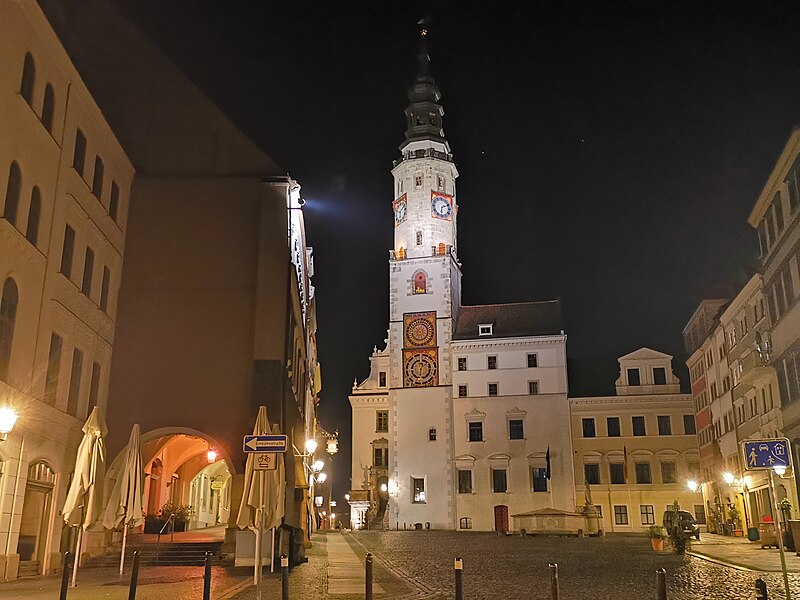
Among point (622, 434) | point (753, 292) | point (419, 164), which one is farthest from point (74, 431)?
point (419, 164)

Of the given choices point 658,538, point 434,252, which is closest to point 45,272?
point 658,538

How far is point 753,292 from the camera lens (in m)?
38.7

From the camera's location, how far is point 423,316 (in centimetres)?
6775

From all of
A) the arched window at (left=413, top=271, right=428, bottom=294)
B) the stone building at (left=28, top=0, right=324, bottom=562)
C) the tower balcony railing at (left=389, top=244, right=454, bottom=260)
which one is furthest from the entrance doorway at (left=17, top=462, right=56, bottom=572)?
the tower balcony railing at (left=389, top=244, right=454, bottom=260)

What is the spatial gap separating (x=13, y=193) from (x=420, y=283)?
51602 millimetres

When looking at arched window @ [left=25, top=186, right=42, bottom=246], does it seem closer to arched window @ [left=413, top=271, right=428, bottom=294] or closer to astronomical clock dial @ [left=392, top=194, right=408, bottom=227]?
arched window @ [left=413, top=271, right=428, bottom=294]

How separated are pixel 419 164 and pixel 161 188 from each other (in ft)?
157

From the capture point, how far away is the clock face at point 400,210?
73.0 m

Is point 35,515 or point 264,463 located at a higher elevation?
point 264,463

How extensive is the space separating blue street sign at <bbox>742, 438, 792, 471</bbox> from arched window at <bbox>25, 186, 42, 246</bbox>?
55.5ft

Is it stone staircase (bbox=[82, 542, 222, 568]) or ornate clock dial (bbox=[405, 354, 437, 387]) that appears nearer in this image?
stone staircase (bbox=[82, 542, 222, 568])

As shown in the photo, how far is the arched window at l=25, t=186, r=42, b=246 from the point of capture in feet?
64.4

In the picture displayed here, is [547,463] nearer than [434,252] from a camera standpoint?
Yes

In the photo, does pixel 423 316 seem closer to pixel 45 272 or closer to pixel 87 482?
pixel 45 272
